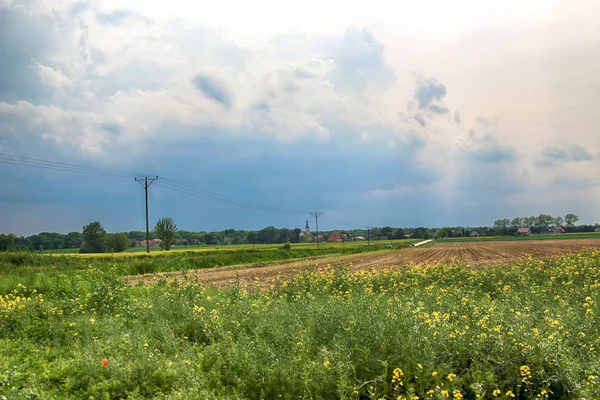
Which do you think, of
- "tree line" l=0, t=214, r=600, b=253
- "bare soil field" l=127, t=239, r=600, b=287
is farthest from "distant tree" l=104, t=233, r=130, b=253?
"bare soil field" l=127, t=239, r=600, b=287

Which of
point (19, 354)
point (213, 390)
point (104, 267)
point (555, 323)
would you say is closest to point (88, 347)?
point (19, 354)

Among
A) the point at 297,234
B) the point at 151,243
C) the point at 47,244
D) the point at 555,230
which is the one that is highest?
the point at 47,244

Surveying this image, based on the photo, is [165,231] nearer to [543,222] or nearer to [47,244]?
[47,244]

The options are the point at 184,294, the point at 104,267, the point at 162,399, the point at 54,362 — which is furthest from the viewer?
the point at 104,267

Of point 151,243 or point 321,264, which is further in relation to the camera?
point 151,243

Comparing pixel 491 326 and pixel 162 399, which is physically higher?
pixel 491 326

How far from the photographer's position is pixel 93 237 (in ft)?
282

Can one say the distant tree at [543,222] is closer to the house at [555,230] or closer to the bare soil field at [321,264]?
the house at [555,230]

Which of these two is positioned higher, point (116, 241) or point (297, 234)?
point (116, 241)

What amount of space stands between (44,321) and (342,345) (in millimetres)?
6526

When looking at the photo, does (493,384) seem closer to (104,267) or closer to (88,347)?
(88,347)

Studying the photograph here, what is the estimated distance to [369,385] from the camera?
563cm

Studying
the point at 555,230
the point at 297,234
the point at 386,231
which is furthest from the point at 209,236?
the point at 555,230

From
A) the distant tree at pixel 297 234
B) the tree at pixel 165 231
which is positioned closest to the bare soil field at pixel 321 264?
the tree at pixel 165 231
